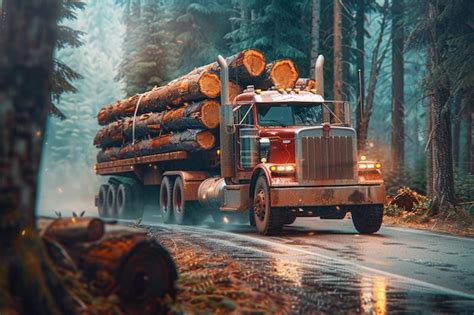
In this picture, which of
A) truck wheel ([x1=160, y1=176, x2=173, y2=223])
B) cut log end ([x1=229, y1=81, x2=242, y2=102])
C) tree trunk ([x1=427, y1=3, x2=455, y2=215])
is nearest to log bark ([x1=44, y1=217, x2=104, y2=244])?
cut log end ([x1=229, y1=81, x2=242, y2=102])

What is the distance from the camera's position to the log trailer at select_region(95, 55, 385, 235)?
1522cm

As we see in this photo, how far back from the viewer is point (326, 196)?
50.0ft

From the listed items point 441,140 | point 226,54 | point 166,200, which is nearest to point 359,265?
point 441,140

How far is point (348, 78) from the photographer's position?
39875 millimetres

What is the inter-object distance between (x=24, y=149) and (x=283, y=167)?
9902 millimetres

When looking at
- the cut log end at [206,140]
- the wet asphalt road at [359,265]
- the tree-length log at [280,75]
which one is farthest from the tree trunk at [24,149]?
the tree-length log at [280,75]

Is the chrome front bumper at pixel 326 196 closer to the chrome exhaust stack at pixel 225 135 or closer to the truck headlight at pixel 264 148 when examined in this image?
the truck headlight at pixel 264 148

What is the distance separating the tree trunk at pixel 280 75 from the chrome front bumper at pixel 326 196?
4.32 m

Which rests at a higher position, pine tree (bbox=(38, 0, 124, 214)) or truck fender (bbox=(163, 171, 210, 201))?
pine tree (bbox=(38, 0, 124, 214))

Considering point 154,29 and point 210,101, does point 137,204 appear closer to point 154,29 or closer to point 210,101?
point 210,101

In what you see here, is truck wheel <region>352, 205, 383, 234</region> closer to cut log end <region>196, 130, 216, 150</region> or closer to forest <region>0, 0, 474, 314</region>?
forest <region>0, 0, 474, 314</region>

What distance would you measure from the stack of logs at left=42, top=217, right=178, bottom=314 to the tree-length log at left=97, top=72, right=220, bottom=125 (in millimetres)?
12655

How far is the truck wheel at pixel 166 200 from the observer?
21.1m

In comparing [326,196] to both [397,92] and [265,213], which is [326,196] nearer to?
[265,213]
